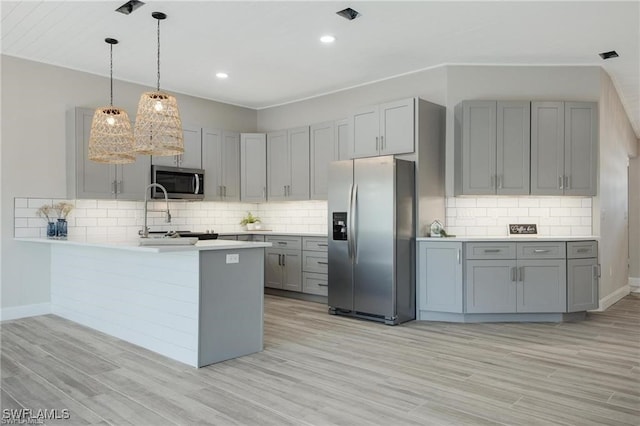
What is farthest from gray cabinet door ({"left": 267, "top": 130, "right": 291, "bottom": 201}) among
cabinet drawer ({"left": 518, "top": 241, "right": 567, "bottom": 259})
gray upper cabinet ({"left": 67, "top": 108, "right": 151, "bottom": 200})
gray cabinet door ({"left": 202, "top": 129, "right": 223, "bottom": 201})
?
cabinet drawer ({"left": 518, "top": 241, "right": 567, "bottom": 259})

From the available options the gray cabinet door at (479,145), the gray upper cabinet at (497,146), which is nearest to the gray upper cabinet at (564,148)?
the gray upper cabinet at (497,146)

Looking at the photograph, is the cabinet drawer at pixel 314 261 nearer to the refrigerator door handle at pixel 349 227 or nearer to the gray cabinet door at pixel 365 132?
the refrigerator door handle at pixel 349 227

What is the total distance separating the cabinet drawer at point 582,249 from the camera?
500 centimetres

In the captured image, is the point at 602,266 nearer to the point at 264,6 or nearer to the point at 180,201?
the point at 264,6

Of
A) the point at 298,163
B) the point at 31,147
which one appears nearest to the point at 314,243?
the point at 298,163

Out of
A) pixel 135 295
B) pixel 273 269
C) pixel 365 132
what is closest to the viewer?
pixel 135 295

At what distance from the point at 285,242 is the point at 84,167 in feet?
8.65

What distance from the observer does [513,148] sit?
5242 mm

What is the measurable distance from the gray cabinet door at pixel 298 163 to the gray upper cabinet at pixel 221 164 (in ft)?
2.68

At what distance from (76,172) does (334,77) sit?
3213 mm

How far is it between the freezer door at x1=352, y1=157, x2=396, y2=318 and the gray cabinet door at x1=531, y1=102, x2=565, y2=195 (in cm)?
166

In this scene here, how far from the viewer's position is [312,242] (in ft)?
20.5

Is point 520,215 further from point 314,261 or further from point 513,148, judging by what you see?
point 314,261

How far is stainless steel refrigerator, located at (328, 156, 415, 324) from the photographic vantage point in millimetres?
4918
